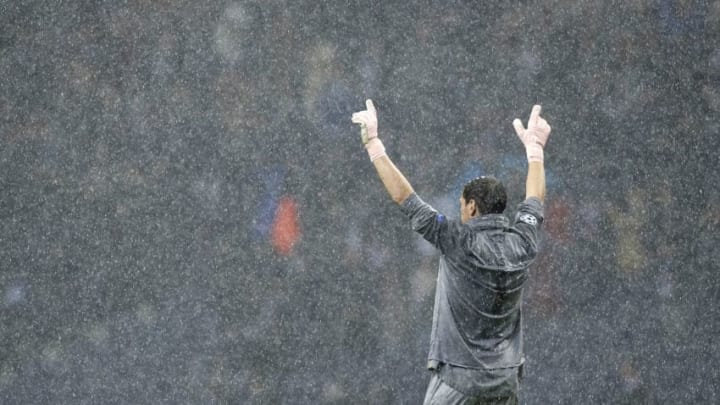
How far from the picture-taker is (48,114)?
7.16 m

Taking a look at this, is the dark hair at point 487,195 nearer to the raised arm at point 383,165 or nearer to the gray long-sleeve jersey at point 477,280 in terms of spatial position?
the gray long-sleeve jersey at point 477,280

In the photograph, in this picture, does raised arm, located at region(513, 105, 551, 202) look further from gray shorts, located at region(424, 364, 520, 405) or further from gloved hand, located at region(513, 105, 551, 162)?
gray shorts, located at region(424, 364, 520, 405)

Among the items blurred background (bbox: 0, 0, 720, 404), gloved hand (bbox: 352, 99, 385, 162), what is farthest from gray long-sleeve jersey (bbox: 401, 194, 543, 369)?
blurred background (bbox: 0, 0, 720, 404)

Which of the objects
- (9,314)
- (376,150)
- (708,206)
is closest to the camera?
(376,150)

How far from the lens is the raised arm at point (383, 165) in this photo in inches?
175

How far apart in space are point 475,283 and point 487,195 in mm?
358

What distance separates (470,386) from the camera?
179 inches

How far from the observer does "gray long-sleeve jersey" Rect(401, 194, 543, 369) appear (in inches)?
176

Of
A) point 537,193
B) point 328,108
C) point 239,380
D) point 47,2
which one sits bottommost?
point 537,193

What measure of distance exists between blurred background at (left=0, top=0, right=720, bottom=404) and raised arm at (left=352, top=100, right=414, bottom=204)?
2.64 meters

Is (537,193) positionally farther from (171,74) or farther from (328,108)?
(171,74)

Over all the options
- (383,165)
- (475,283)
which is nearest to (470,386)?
(475,283)

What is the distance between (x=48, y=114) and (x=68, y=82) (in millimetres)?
237

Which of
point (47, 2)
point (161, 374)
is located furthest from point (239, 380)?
point (47, 2)
